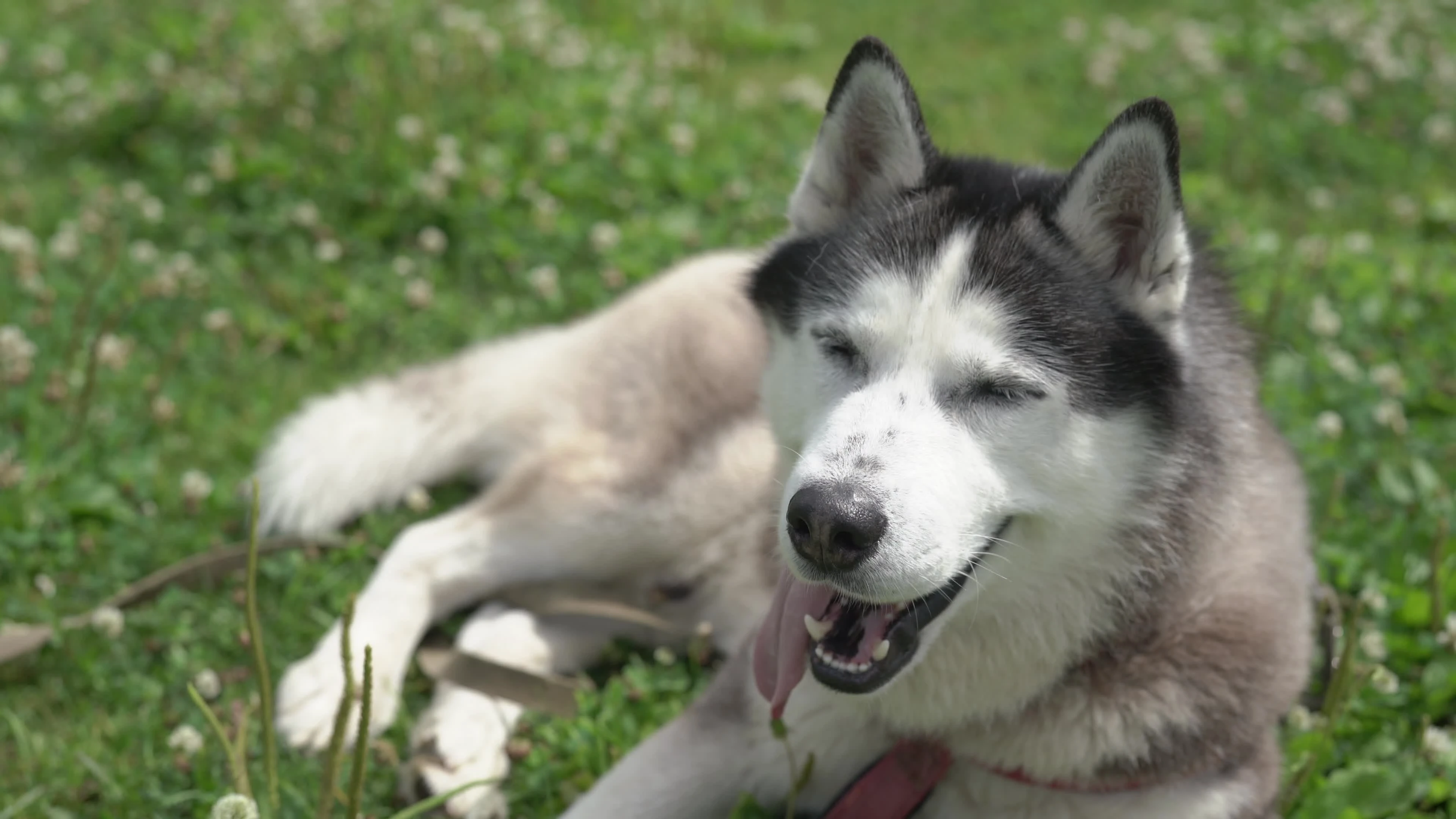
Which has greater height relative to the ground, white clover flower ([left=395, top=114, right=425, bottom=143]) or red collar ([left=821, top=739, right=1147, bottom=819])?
red collar ([left=821, top=739, right=1147, bottom=819])

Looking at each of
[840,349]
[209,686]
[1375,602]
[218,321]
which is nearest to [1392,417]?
[1375,602]

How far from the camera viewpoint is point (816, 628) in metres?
2.12

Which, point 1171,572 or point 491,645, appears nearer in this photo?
point 1171,572

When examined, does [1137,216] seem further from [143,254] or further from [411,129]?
[143,254]

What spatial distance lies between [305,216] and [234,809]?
3.23 meters

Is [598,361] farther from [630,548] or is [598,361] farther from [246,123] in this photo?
[246,123]

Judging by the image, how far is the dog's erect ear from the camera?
6.42 ft

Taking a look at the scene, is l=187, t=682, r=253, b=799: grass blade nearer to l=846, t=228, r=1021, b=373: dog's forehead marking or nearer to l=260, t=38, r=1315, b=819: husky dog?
l=260, t=38, r=1315, b=819: husky dog

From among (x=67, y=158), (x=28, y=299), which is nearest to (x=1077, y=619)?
(x=28, y=299)

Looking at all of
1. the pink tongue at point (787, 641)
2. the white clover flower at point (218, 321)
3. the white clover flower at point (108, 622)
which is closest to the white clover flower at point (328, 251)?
the white clover flower at point (218, 321)

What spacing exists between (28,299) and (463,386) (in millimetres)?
1761

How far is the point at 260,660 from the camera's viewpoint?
1.94 m

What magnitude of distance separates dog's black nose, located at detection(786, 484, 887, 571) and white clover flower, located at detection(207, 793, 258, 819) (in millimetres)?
982

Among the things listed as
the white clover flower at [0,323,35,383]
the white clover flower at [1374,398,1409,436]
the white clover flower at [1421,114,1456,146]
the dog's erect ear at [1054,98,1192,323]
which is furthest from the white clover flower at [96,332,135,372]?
the white clover flower at [1421,114,1456,146]
